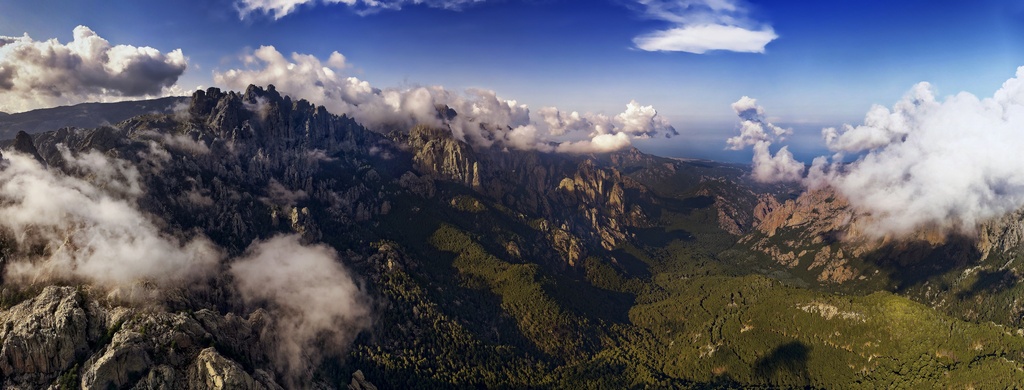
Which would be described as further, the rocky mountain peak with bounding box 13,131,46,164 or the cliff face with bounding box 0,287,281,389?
the rocky mountain peak with bounding box 13,131,46,164

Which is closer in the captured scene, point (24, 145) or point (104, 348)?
point (104, 348)

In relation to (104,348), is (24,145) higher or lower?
higher

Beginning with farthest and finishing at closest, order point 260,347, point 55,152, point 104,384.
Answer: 1. point 55,152
2. point 260,347
3. point 104,384

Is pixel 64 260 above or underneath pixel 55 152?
underneath

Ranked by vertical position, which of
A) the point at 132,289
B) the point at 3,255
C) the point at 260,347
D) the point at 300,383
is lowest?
the point at 300,383

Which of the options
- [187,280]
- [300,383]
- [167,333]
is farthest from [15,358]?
[187,280]

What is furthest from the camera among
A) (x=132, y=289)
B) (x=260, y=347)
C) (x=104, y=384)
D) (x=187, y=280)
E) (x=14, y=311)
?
(x=187, y=280)

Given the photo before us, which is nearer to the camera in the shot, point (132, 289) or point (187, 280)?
point (132, 289)

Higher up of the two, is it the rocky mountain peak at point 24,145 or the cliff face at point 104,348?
the rocky mountain peak at point 24,145

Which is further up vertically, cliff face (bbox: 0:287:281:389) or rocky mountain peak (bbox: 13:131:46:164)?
rocky mountain peak (bbox: 13:131:46:164)

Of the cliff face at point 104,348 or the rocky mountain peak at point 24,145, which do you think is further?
the rocky mountain peak at point 24,145

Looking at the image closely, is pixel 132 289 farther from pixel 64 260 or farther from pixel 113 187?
pixel 113 187
